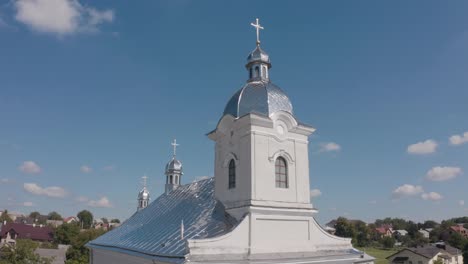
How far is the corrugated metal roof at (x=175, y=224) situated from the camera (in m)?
13.0

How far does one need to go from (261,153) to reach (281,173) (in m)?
1.26

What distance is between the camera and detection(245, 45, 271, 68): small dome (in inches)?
631

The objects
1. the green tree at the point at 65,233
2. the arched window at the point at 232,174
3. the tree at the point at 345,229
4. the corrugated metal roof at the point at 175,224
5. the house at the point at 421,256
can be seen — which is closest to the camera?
the corrugated metal roof at the point at 175,224

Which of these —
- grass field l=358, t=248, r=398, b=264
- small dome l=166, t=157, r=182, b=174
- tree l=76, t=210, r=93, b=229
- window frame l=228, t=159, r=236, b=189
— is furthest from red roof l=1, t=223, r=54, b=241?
window frame l=228, t=159, r=236, b=189

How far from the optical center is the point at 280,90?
15.1m

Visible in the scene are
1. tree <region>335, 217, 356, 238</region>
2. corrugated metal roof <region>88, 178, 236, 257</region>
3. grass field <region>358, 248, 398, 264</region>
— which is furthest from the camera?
tree <region>335, 217, 356, 238</region>

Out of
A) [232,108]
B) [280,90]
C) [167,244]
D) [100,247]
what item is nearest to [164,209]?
[100,247]

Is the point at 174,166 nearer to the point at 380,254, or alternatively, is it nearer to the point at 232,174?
the point at 232,174

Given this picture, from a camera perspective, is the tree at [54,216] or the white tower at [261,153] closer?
the white tower at [261,153]

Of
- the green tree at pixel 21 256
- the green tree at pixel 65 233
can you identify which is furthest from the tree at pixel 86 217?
the green tree at pixel 21 256

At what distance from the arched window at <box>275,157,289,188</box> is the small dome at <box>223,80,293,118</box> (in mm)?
1882

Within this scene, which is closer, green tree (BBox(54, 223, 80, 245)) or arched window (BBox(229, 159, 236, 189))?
arched window (BBox(229, 159, 236, 189))

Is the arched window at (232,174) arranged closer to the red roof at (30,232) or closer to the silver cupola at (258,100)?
the silver cupola at (258,100)

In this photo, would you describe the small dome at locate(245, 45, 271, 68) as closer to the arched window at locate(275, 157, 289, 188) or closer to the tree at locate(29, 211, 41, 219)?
the arched window at locate(275, 157, 289, 188)
